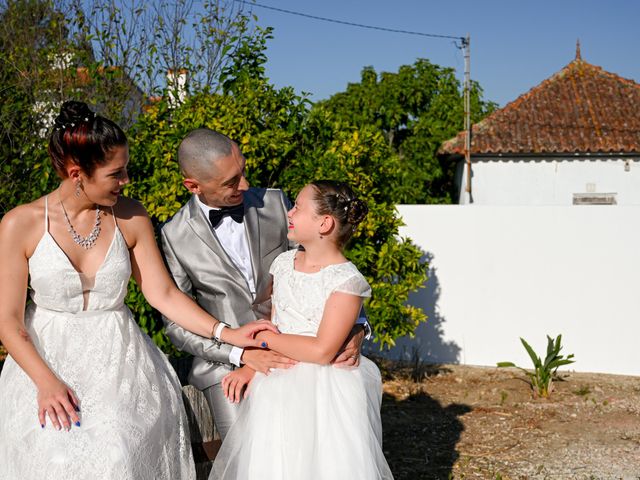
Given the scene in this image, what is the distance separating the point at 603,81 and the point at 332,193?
20.1 metres

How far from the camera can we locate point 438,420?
24.0 ft

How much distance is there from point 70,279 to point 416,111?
19.0 metres

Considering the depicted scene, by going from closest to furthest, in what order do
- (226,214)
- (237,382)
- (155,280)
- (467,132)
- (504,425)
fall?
(237,382), (155,280), (226,214), (504,425), (467,132)

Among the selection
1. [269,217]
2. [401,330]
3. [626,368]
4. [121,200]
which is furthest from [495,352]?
[121,200]

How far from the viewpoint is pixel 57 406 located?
10.2 feet

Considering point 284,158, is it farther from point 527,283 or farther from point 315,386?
point 315,386

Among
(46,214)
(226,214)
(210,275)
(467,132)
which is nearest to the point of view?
(46,214)

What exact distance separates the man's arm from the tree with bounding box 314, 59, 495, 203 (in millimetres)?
16695

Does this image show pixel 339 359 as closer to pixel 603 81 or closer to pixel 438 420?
pixel 438 420

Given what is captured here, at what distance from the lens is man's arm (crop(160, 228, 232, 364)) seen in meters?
3.77

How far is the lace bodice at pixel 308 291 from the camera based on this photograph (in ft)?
11.0

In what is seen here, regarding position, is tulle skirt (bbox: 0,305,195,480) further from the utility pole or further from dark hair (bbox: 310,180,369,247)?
the utility pole

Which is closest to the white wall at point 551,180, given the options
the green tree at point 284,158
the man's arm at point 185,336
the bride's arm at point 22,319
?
the green tree at point 284,158

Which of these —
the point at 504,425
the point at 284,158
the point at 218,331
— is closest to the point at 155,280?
the point at 218,331
